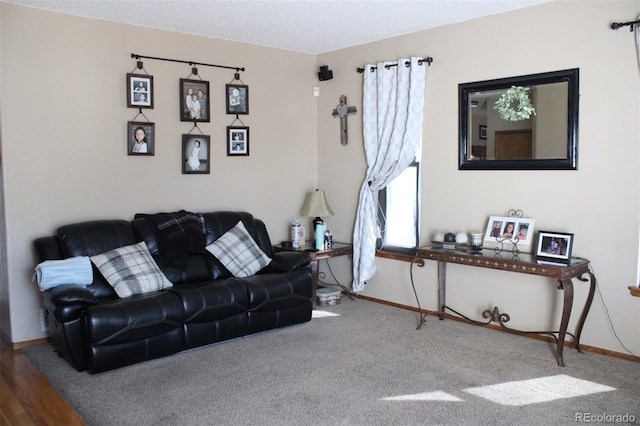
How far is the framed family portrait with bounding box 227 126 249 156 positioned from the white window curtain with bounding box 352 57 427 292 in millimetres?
1167

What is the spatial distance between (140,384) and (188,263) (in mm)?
1222

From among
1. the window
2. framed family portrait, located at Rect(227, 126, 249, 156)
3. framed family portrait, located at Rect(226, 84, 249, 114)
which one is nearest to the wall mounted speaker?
framed family portrait, located at Rect(226, 84, 249, 114)

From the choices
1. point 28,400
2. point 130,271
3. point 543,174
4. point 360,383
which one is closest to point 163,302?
point 130,271

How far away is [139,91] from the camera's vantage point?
4492mm

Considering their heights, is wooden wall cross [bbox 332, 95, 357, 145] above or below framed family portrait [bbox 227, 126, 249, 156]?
above

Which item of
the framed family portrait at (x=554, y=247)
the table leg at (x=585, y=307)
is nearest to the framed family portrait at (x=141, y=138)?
the framed family portrait at (x=554, y=247)

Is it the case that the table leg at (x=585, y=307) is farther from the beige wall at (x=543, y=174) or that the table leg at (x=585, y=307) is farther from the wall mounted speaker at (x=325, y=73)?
the wall mounted speaker at (x=325, y=73)

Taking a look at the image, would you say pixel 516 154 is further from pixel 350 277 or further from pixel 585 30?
pixel 350 277

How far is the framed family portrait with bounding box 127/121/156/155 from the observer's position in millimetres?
4465

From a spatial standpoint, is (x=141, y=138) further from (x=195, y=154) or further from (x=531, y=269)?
(x=531, y=269)

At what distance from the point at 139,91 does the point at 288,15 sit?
141 cm

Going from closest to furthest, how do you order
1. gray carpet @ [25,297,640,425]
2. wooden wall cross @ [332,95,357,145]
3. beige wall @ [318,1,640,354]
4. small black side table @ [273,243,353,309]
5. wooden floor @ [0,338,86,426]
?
wooden floor @ [0,338,86,426] → gray carpet @ [25,297,640,425] → beige wall @ [318,1,640,354] → small black side table @ [273,243,353,309] → wooden wall cross @ [332,95,357,145]

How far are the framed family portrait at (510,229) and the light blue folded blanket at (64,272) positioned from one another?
3050mm

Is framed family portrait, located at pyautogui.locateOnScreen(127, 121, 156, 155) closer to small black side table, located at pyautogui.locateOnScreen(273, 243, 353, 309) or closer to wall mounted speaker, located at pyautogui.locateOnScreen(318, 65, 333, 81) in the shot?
small black side table, located at pyautogui.locateOnScreen(273, 243, 353, 309)
